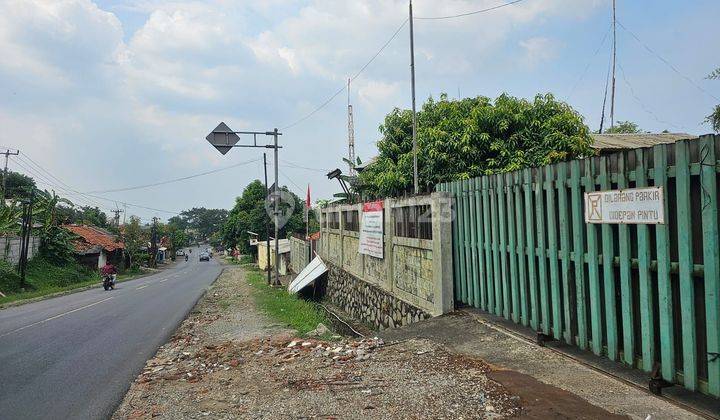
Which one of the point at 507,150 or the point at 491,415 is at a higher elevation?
the point at 507,150

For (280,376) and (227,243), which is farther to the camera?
(227,243)

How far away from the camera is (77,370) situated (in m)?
7.55

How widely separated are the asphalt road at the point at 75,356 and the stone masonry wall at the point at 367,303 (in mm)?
4758

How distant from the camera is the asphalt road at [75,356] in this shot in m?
5.91

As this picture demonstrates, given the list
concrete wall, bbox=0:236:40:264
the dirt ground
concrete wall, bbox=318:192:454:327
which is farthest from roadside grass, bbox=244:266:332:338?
concrete wall, bbox=0:236:40:264

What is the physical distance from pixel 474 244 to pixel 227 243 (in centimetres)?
5640

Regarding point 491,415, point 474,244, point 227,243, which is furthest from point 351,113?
point 491,415

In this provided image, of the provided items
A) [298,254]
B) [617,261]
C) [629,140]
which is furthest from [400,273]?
[298,254]

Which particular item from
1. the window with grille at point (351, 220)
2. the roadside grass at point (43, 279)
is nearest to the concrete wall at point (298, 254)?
the window with grille at point (351, 220)

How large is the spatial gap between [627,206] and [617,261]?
59 cm

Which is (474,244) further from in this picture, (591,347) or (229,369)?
(229,369)

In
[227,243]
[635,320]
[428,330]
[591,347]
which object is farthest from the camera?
[227,243]

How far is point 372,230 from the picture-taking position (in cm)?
1269

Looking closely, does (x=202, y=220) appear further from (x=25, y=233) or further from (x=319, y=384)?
(x=319, y=384)
